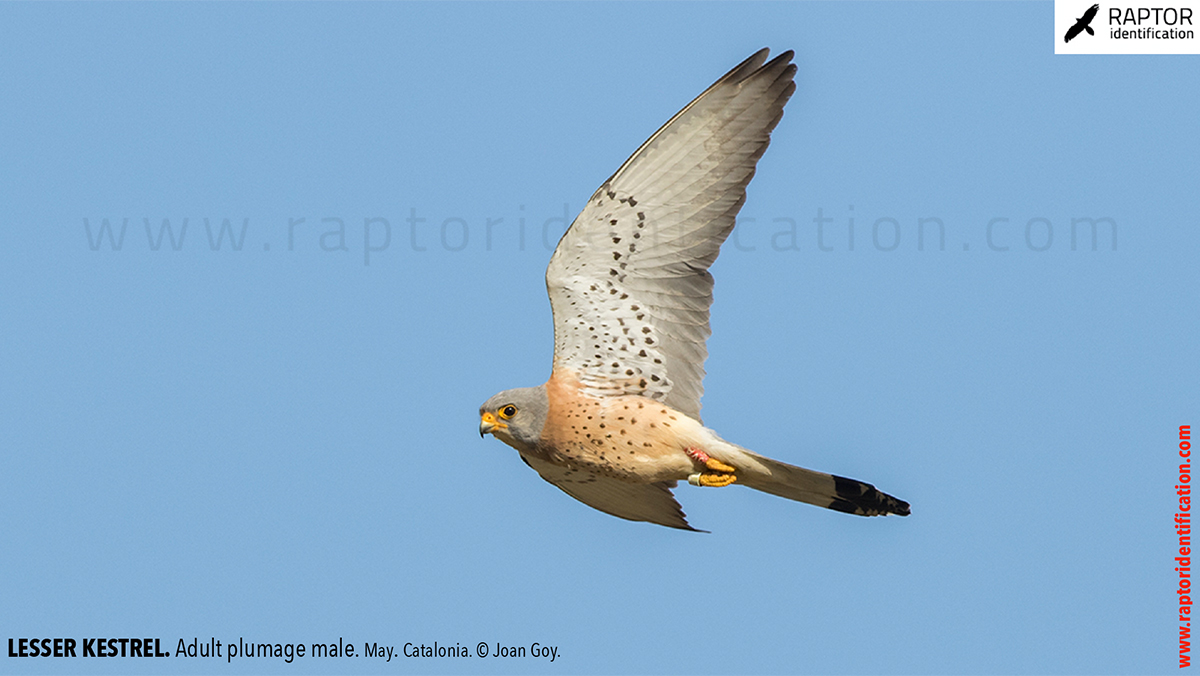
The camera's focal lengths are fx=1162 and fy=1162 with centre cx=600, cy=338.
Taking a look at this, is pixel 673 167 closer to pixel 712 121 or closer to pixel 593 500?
pixel 712 121

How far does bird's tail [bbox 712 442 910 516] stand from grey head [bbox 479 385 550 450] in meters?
1.18

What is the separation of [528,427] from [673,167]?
1.95 m

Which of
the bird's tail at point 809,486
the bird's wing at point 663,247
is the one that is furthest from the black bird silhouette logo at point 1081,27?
the bird's tail at point 809,486

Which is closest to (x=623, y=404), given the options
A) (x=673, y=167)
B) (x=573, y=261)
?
(x=573, y=261)

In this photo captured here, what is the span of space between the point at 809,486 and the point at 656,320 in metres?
1.48

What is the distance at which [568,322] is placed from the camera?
782 cm

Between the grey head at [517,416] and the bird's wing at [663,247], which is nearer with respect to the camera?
the bird's wing at [663,247]

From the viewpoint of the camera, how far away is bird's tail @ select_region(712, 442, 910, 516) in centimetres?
737

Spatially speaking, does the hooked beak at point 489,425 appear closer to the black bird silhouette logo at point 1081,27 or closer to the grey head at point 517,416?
the grey head at point 517,416

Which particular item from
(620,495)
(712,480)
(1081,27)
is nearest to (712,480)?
(712,480)

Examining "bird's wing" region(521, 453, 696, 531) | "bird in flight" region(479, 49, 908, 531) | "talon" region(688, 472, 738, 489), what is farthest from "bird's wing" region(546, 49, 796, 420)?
"bird's wing" region(521, 453, 696, 531)

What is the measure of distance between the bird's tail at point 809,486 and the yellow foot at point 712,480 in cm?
8

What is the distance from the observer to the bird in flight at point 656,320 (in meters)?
7.48

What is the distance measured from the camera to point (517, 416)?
7.66 m
